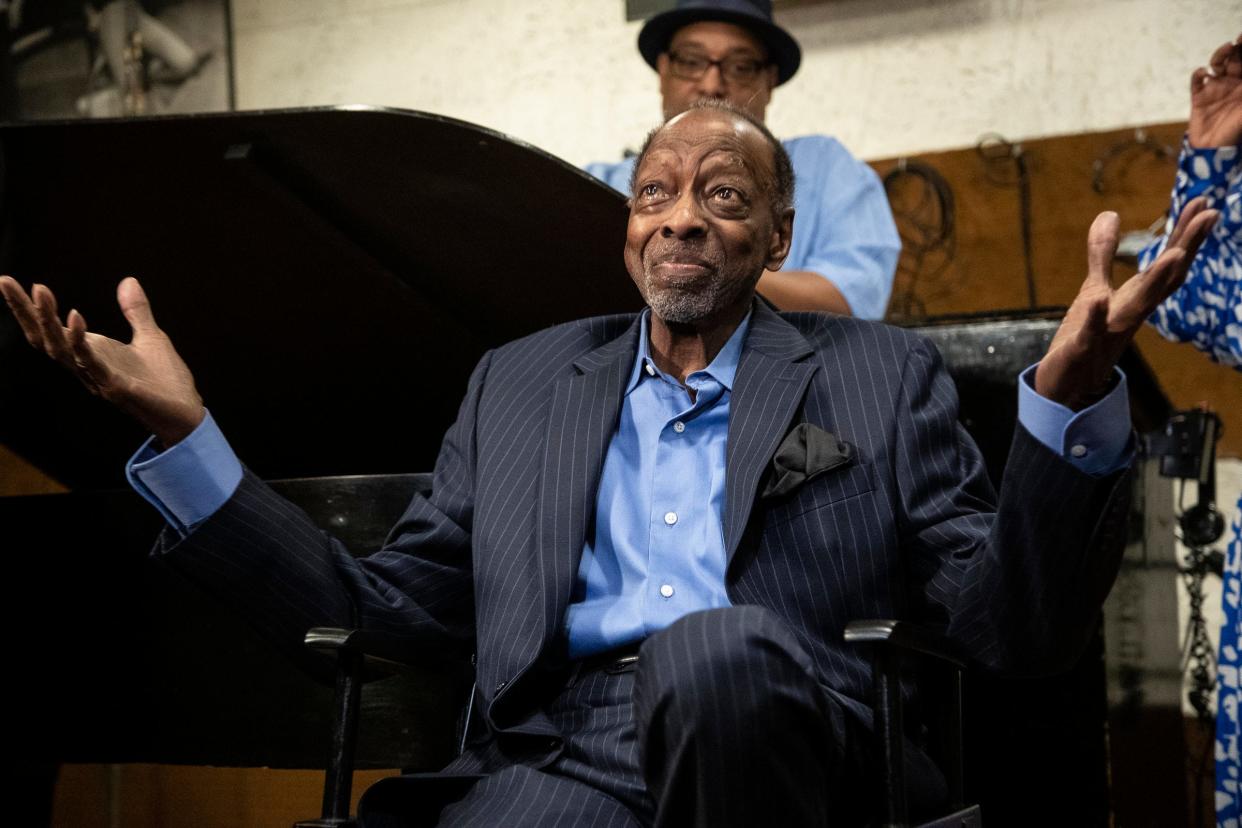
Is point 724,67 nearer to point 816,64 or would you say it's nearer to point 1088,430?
point 816,64

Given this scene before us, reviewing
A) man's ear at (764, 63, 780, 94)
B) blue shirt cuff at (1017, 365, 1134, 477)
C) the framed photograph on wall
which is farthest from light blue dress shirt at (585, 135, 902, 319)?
the framed photograph on wall

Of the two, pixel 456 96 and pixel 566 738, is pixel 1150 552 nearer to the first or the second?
pixel 566 738

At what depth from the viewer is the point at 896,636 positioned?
53.0 inches

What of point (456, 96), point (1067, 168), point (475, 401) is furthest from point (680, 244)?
point (456, 96)

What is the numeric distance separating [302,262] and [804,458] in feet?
3.61

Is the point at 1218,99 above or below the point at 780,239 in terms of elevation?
above

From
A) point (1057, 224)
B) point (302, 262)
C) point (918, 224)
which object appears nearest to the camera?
point (302, 262)

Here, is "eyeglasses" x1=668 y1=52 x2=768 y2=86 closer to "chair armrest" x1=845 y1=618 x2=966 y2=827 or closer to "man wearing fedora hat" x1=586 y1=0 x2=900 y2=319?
"man wearing fedora hat" x1=586 y1=0 x2=900 y2=319

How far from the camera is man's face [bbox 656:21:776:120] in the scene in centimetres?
322

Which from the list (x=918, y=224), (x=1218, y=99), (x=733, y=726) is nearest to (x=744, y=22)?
(x=1218, y=99)

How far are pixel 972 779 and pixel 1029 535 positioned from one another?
0.88 meters

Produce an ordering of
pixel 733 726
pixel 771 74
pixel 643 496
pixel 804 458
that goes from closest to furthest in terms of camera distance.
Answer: pixel 733 726 → pixel 804 458 → pixel 643 496 → pixel 771 74

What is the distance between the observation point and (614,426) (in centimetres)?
185

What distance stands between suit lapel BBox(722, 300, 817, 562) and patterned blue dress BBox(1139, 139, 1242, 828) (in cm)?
66
